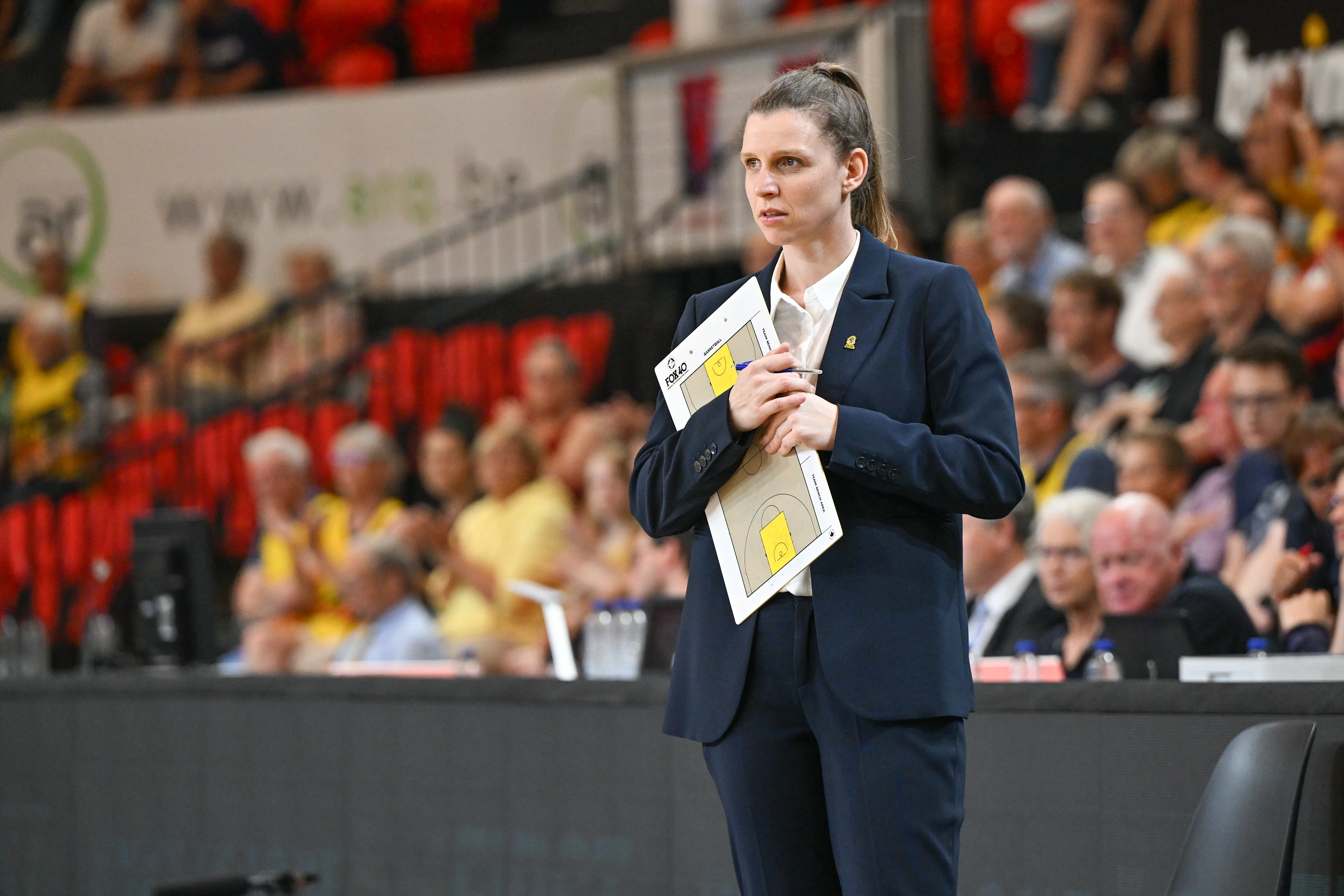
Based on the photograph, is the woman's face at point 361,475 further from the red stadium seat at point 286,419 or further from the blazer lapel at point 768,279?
the blazer lapel at point 768,279

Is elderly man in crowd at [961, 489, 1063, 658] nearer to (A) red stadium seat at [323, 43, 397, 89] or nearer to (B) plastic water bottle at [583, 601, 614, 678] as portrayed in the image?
(B) plastic water bottle at [583, 601, 614, 678]

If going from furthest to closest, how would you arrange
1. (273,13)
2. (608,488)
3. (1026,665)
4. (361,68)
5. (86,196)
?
(273,13) → (86,196) → (361,68) → (608,488) → (1026,665)

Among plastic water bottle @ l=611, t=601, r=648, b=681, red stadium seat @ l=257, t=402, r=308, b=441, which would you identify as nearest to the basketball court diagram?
plastic water bottle @ l=611, t=601, r=648, b=681

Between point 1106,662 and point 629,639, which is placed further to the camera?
point 629,639

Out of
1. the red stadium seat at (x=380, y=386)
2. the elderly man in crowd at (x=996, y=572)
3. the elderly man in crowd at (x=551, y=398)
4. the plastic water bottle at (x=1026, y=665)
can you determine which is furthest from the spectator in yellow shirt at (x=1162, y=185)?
the red stadium seat at (x=380, y=386)

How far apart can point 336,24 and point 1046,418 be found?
22.1ft

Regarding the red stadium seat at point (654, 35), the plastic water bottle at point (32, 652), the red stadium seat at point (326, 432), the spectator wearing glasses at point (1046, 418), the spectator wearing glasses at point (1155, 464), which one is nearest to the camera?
the spectator wearing glasses at point (1155, 464)

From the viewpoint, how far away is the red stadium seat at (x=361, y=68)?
35.4 feet

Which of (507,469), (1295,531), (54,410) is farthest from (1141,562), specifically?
(54,410)

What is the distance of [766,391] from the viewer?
6.73 feet

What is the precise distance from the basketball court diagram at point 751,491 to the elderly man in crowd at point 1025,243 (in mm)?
4809

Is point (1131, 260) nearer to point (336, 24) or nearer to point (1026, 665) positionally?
point (1026, 665)

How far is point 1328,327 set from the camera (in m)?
5.81

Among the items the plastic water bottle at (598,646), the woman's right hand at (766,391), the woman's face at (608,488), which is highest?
the woman's right hand at (766,391)
